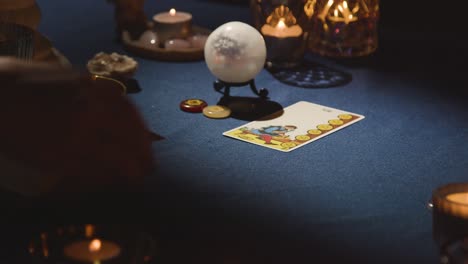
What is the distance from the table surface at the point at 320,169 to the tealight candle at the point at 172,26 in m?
0.14

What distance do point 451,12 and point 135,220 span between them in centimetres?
210

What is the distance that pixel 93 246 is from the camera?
53.5 inches

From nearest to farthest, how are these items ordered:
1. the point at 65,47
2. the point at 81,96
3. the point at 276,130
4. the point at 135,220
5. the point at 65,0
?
the point at 81,96 < the point at 135,220 < the point at 276,130 < the point at 65,47 < the point at 65,0

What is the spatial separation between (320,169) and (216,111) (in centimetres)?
50

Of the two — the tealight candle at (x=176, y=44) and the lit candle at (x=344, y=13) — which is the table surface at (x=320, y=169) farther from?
the lit candle at (x=344, y=13)

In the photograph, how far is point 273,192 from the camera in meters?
2.06

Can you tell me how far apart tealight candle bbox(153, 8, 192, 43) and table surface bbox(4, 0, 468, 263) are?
137mm

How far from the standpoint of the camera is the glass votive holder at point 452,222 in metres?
1.52

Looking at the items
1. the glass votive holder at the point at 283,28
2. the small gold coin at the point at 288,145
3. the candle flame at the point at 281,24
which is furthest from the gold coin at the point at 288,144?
the candle flame at the point at 281,24

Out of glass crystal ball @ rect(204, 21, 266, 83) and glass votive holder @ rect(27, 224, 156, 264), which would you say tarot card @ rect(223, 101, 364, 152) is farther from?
glass votive holder @ rect(27, 224, 156, 264)

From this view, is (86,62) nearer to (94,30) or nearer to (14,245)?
(94,30)

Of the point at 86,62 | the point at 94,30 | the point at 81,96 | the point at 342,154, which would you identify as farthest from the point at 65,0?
the point at 81,96

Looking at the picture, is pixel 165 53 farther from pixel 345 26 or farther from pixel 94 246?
pixel 94 246

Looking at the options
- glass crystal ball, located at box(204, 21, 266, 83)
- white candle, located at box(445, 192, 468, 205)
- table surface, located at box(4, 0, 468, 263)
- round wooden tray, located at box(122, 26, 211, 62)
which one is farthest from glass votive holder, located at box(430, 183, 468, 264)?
round wooden tray, located at box(122, 26, 211, 62)
